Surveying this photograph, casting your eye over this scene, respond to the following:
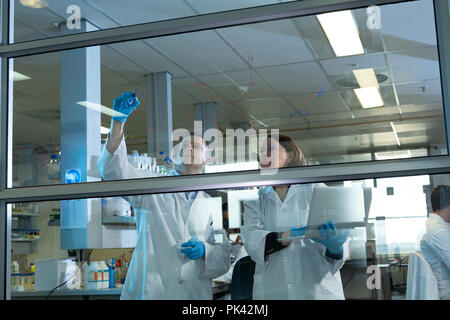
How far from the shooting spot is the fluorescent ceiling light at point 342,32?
1481 millimetres

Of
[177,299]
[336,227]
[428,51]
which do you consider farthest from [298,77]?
[177,299]

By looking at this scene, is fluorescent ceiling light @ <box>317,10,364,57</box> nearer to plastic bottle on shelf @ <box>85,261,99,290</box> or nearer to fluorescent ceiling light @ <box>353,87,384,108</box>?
fluorescent ceiling light @ <box>353,87,384,108</box>

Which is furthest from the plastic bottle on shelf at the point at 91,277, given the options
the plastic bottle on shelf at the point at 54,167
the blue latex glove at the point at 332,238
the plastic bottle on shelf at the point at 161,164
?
the blue latex glove at the point at 332,238

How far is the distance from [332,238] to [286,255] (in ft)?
0.58

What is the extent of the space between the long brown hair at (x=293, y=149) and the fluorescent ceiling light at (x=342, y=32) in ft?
1.06

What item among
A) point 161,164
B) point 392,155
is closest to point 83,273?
point 161,164

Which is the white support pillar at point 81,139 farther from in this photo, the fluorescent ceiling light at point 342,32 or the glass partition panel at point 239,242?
the fluorescent ceiling light at point 342,32

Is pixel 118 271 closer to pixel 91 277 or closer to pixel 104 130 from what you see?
pixel 91 277

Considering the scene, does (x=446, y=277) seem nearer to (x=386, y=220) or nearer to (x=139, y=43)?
(x=386, y=220)

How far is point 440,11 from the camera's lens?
1.32 m

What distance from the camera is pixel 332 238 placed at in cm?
142

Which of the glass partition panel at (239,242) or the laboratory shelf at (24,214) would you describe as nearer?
the glass partition panel at (239,242)

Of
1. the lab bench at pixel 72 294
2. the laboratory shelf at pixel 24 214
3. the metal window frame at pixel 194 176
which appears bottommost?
the lab bench at pixel 72 294

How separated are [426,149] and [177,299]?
0.92 metres
